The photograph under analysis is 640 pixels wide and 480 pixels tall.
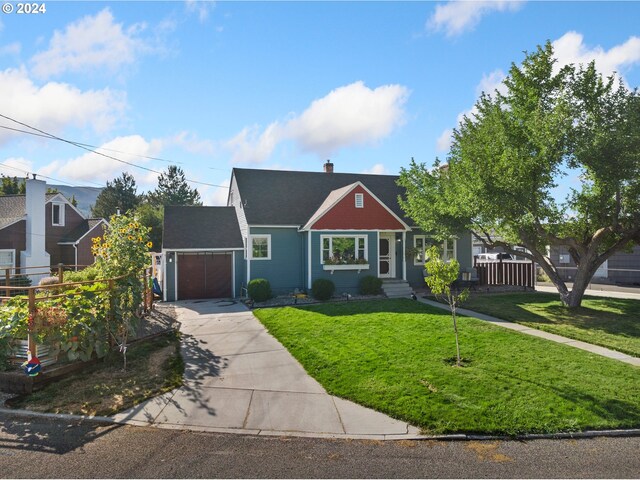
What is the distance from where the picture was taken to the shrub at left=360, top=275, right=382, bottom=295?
19422mm

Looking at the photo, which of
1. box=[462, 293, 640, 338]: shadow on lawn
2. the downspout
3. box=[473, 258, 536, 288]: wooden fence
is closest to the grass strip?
box=[462, 293, 640, 338]: shadow on lawn

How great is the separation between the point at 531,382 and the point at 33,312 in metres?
9.72

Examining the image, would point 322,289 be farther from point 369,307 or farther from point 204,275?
point 204,275

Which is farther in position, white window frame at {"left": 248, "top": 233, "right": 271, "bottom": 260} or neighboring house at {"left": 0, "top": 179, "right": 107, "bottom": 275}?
neighboring house at {"left": 0, "top": 179, "right": 107, "bottom": 275}

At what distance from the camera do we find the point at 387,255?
21641 mm

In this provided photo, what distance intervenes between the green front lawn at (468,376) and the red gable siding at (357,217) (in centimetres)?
791

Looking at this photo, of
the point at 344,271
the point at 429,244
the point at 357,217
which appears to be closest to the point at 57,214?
the point at 344,271

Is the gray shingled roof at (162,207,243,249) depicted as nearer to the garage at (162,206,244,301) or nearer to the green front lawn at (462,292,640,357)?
the garage at (162,206,244,301)

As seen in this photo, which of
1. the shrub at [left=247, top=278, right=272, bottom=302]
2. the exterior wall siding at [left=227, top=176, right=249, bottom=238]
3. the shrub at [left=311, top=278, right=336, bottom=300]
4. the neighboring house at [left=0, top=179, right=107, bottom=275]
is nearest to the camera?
the shrub at [left=247, top=278, right=272, bottom=302]

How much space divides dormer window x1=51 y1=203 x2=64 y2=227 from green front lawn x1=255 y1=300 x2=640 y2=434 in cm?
2614

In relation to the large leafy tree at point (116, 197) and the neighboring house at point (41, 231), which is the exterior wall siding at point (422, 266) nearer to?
the neighboring house at point (41, 231)

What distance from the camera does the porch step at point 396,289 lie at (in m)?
19.6

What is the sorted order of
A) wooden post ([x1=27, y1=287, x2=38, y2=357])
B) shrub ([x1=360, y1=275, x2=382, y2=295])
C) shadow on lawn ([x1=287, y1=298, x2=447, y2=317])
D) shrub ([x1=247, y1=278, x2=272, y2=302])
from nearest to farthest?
wooden post ([x1=27, y1=287, x2=38, y2=357]), shadow on lawn ([x1=287, y1=298, x2=447, y2=317]), shrub ([x1=247, y1=278, x2=272, y2=302]), shrub ([x1=360, y1=275, x2=382, y2=295])

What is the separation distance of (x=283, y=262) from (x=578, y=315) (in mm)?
12900
